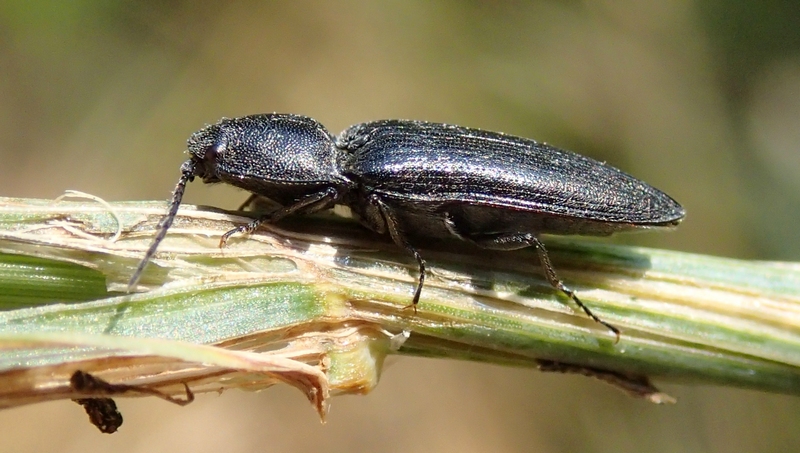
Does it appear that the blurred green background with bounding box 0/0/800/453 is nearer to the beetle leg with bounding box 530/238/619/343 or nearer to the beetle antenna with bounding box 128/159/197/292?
the beetle leg with bounding box 530/238/619/343

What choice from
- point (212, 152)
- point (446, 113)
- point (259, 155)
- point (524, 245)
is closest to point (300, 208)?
point (259, 155)

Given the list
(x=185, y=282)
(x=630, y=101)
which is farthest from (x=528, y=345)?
(x=630, y=101)

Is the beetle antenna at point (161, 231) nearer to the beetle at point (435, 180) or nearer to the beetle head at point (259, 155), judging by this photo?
the beetle head at point (259, 155)

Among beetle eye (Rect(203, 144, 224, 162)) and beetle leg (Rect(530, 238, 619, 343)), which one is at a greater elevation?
beetle eye (Rect(203, 144, 224, 162))

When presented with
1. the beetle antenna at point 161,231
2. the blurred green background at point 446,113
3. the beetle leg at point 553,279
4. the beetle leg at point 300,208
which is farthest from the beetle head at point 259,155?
the blurred green background at point 446,113

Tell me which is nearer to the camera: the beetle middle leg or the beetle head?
the beetle middle leg

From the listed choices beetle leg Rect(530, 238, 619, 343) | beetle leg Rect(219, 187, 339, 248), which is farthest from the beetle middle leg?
beetle leg Rect(219, 187, 339, 248)

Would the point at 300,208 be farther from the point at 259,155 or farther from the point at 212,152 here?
the point at 212,152
